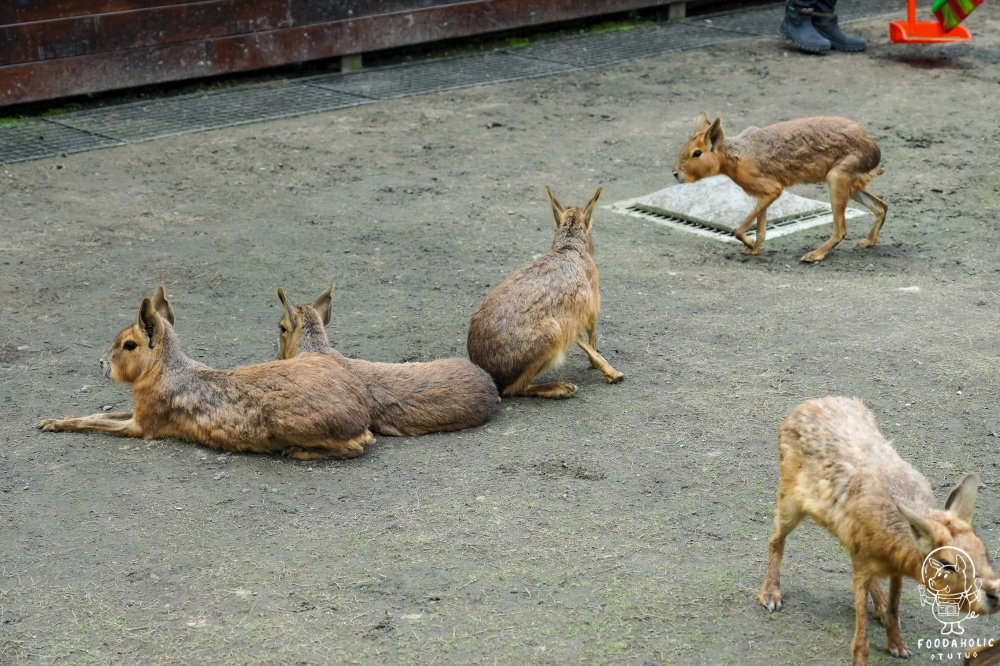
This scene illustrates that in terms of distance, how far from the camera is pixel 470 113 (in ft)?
34.9

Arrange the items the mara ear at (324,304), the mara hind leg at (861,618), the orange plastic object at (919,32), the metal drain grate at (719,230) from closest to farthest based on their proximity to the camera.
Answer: the mara hind leg at (861,618), the mara ear at (324,304), the metal drain grate at (719,230), the orange plastic object at (919,32)

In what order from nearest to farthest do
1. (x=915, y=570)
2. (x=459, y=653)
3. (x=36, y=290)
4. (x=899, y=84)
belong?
(x=915, y=570) < (x=459, y=653) < (x=36, y=290) < (x=899, y=84)

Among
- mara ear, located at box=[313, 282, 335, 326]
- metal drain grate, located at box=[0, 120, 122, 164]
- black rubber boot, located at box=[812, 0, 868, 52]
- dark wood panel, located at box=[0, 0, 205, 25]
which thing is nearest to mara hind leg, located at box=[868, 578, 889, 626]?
mara ear, located at box=[313, 282, 335, 326]

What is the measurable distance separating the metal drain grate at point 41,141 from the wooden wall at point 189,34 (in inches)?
10.2

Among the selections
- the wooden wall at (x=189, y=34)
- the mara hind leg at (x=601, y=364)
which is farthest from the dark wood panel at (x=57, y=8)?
the mara hind leg at (x=601, y=364)

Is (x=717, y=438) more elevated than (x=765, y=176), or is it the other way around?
(x=765, y=176)

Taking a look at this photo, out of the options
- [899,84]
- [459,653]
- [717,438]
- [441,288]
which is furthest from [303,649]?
[899,84]

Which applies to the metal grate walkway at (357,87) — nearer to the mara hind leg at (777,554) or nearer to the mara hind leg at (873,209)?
the mara hind leg at (873,209)

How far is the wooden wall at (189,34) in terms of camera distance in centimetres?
1000

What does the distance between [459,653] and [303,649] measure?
478mm

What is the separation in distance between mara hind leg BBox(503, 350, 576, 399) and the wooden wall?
237 inches

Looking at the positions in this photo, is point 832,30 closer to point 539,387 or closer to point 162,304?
point 539,387

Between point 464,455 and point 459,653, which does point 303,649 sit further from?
point 464,455

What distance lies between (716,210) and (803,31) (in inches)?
201
